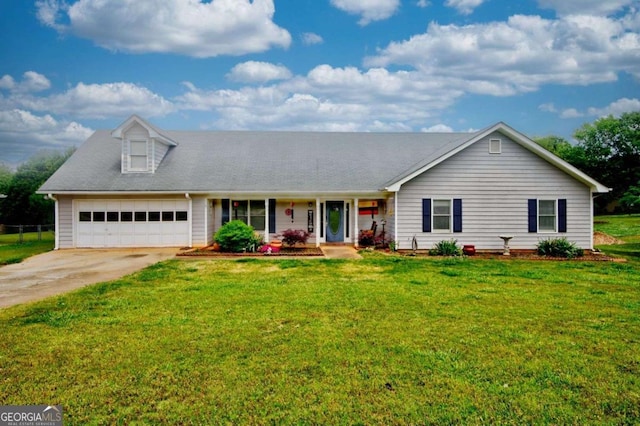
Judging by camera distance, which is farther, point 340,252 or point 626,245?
point 626,245

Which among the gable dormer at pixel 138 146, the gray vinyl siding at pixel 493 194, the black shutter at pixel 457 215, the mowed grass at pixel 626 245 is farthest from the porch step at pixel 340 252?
the mowed grass at pixel 626 245

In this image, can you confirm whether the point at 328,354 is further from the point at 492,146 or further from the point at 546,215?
the point at 546,215

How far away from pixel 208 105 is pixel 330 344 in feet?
98.2

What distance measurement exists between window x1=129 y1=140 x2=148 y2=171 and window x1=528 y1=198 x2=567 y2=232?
55.7 ft

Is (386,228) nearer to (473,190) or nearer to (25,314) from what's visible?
(473,190)

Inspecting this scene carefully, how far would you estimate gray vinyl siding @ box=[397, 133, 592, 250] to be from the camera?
16172 mm

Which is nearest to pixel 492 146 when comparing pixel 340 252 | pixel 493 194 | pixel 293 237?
pixel 493 194

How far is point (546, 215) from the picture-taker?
54.2 feet

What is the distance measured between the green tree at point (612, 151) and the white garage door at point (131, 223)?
147 feet

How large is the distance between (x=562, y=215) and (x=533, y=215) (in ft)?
3.95

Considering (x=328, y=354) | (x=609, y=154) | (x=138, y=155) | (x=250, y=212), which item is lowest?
(x=328, y=354)

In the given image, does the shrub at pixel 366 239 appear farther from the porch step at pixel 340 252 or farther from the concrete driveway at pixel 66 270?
the concrete driveway at pixel 66 270

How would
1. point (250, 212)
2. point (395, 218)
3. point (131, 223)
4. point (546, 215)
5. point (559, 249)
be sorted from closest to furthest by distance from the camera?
point (559, 249) → point (395, 218) → point (546, 215) → point (131, 223) → point (250, 212)

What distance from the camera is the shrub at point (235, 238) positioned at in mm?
15789
